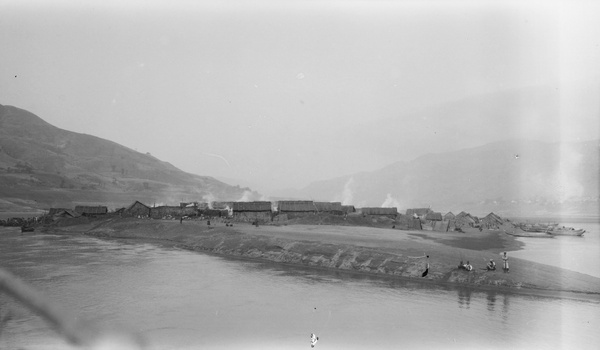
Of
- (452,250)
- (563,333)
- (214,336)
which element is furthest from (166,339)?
(452,250)

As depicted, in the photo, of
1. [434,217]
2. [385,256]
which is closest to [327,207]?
[434,217]

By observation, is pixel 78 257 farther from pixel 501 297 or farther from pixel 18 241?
pixel 501 297

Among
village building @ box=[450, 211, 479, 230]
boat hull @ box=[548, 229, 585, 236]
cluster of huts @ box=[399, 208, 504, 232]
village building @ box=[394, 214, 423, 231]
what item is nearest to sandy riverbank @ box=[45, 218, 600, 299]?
village building @ box=[394, 214, 423, 231]

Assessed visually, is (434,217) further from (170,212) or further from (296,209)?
(170,212)

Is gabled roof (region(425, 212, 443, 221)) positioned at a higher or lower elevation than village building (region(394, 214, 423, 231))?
higher

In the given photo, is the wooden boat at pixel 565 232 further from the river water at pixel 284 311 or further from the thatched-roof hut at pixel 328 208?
the river water at pixel 284 311

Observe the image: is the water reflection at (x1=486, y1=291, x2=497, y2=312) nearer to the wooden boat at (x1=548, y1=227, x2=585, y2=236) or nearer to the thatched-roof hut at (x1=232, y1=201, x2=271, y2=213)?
the thatched-roof hut at (x1=232, y1=201, x2=271, y2=213)

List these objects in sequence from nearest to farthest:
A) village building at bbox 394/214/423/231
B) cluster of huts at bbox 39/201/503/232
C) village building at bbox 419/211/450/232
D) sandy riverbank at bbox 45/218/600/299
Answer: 1. sandy riverbank at bbox 45/218/600/299
2. village building at bbox 394/214/423/231
3. cluster of huts at bbox 39/201/503/232
4. village building at bbox 419/211/450/232
